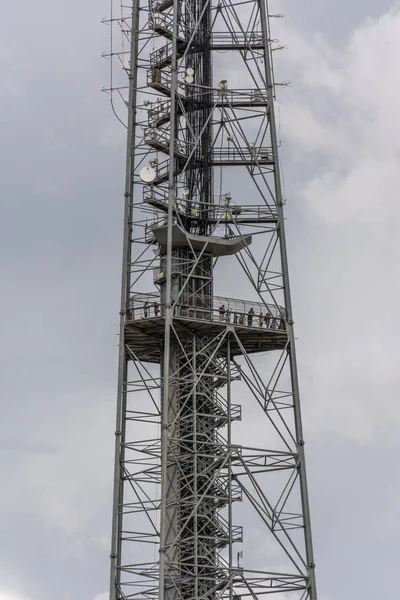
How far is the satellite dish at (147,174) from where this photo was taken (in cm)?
10600

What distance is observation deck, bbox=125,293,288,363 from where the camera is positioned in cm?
10262

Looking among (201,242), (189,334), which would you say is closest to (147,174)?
(201,242)

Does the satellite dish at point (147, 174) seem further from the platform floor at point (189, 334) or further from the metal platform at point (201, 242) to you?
the platform floor at point (189, 334)

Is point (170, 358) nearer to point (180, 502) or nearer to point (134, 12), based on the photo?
point (180, 502)

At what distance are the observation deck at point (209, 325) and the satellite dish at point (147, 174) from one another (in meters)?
7.30

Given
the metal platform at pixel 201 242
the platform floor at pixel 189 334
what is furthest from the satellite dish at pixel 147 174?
the platform floor at pixel 189 334

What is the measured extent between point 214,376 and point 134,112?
1867 centimetres

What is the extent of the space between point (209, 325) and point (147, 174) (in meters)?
10.7

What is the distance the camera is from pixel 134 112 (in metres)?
109

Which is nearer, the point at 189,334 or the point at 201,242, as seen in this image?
the point at 189,334

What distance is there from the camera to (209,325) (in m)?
103

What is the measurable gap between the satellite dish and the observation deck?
7.30 metres

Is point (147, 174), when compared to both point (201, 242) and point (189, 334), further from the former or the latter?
point (189, 334)

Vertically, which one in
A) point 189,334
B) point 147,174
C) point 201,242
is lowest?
point 189,334
